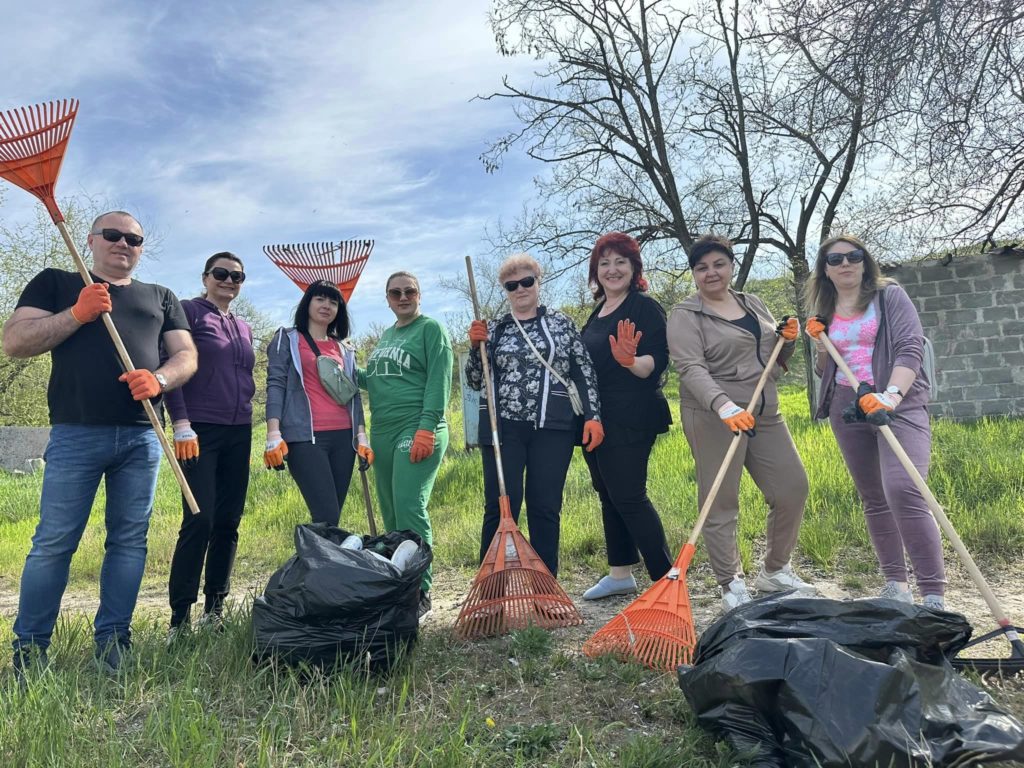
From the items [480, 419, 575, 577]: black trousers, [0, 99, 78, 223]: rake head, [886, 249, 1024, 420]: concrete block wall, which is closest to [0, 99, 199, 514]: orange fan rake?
[0, 99, 78, 223]: rake head

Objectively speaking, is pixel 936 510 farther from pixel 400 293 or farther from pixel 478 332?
pixel 400 293

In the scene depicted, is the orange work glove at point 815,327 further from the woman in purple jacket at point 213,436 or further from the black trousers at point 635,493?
the woman in purple jacket at point 213,436

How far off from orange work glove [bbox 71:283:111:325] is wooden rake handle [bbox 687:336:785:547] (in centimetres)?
268

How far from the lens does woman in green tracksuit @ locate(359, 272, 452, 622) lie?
3.67m

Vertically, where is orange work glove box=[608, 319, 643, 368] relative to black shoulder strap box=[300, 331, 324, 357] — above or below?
below

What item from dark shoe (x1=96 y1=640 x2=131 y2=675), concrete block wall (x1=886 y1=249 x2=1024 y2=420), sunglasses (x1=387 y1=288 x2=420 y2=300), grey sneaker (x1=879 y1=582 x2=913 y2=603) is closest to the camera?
dark shoe (x1=96 y1=640 x2=131 y2=675)

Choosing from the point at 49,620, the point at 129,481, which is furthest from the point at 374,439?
the point at 49,620

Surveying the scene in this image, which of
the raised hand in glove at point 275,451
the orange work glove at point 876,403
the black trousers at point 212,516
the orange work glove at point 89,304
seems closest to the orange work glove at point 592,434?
the orange work glove at point 876,403

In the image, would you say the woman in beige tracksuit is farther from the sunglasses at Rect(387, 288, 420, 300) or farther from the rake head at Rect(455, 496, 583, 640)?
the sunglasses at Rect(387, 288, 420, 300)

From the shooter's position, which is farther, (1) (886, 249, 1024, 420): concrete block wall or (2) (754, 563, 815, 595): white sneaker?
(1) (886, 249, 1024, 420): concrete block wall

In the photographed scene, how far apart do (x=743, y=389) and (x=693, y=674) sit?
5.19ft

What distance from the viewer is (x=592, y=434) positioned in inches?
141

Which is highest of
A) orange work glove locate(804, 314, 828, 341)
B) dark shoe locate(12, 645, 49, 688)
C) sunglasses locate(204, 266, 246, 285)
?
sunglasses locate(204, 266, 246, 285)

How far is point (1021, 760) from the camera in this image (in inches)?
72.2
